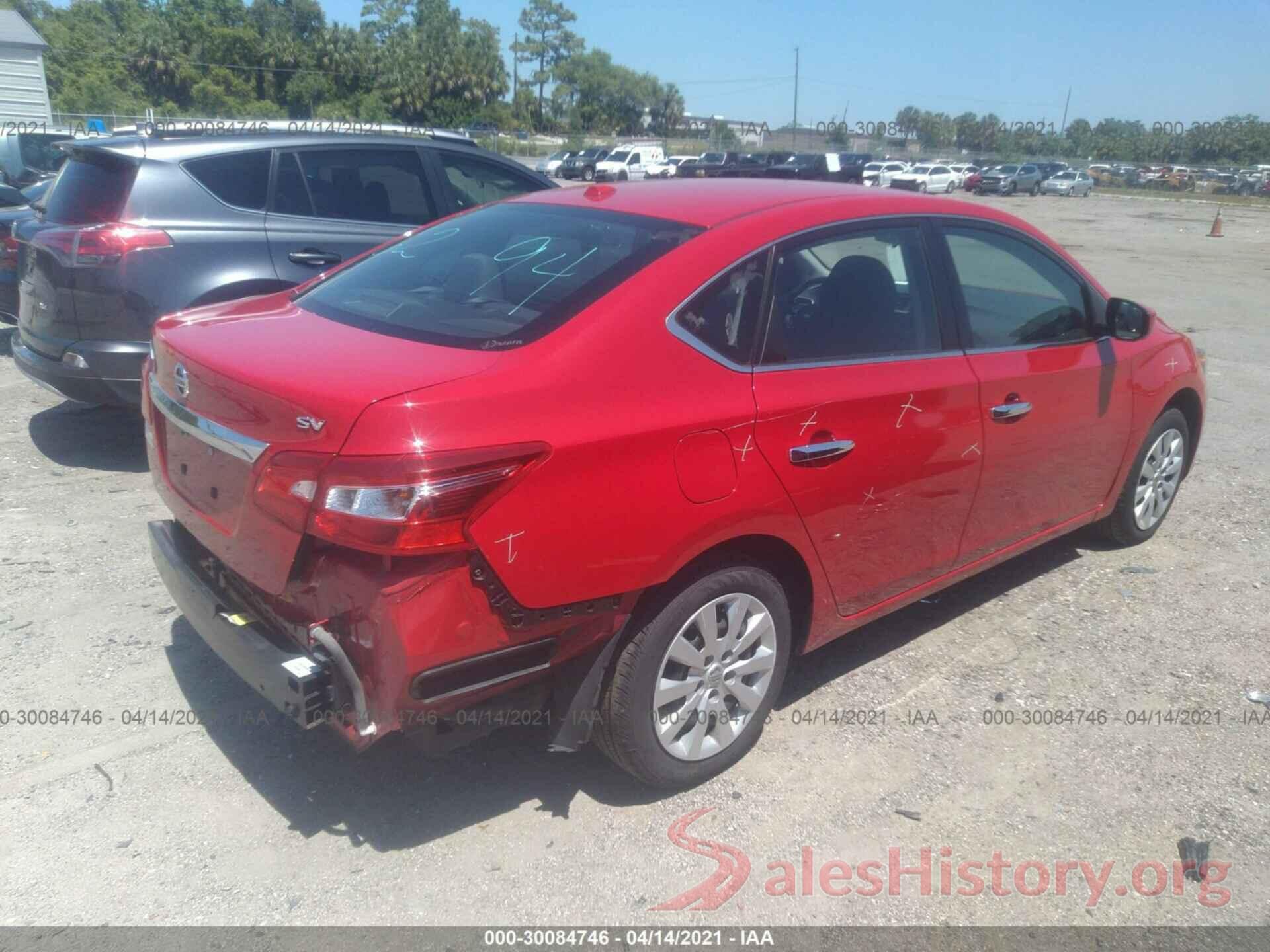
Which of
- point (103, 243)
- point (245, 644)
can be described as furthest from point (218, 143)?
point (245, 644)

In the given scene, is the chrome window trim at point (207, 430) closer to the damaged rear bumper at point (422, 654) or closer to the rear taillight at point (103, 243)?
the damaged rear bumper at point (422, 654)

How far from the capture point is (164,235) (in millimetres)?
5285

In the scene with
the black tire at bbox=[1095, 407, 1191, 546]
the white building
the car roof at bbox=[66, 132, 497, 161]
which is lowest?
the black tire at bbox=[1095, 407, 1191, 546]

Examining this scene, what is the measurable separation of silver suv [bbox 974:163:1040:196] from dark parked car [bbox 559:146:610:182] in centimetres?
1812

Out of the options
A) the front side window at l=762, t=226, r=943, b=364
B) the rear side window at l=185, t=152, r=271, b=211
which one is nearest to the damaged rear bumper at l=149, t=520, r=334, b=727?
the front side window at l=762, t=226, r=943, b=364

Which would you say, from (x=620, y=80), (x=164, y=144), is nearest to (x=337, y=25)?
(x=620, y=80)

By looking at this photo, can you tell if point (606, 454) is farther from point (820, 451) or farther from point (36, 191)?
point (36, 191)

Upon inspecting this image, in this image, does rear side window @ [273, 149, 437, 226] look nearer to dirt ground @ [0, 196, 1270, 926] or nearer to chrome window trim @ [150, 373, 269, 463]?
dirt ground @ [0, 196, 1270, 926]

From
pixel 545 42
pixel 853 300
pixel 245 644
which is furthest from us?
pixel 545 42

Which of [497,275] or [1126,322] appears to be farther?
[1126,322]

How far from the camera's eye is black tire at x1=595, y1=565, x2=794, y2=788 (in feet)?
9.29

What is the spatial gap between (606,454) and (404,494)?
523 mm

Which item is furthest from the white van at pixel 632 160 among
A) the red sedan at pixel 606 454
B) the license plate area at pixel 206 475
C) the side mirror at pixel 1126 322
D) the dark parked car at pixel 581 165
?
the license plate area at pixel 206 475

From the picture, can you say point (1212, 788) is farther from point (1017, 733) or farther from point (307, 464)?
point (307, 464)
